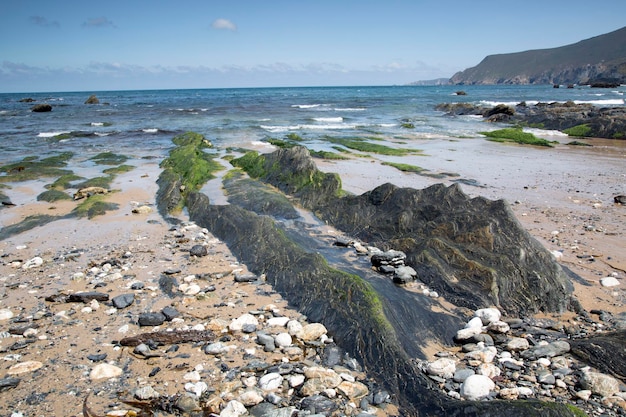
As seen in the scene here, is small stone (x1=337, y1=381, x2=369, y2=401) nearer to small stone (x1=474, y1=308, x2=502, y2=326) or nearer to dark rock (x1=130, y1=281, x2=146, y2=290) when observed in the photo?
small stone (x1=474, y1=308, x2=502, y2=326)

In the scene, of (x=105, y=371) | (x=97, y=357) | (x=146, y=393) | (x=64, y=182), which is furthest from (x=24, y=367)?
(x=64, y=182)

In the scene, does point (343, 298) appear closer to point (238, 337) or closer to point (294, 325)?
point (294, 325)

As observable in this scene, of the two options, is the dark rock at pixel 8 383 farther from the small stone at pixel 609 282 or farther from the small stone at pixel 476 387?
the small stone at pixel 609 282

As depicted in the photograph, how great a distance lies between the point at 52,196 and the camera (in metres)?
11.6

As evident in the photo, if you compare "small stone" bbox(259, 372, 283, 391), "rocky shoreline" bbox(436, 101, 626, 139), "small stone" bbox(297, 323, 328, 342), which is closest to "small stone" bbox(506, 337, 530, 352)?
"small stone" bbox(297, 323, 328, 342)

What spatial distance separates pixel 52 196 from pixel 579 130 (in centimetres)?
2744

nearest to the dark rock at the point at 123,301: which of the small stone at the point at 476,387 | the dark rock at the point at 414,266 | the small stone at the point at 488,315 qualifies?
the dark rock at the point at 414,266

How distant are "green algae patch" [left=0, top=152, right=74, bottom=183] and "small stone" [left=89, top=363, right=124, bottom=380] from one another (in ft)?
42.4

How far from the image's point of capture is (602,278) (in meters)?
6.19

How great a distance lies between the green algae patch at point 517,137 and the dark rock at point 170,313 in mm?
21046

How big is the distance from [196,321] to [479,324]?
3420 millimetres

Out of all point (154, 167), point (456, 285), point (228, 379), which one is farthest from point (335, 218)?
point (154, 167)

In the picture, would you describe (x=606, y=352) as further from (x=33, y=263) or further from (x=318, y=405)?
(x=33, y=263)

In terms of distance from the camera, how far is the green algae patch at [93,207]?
398 inches
